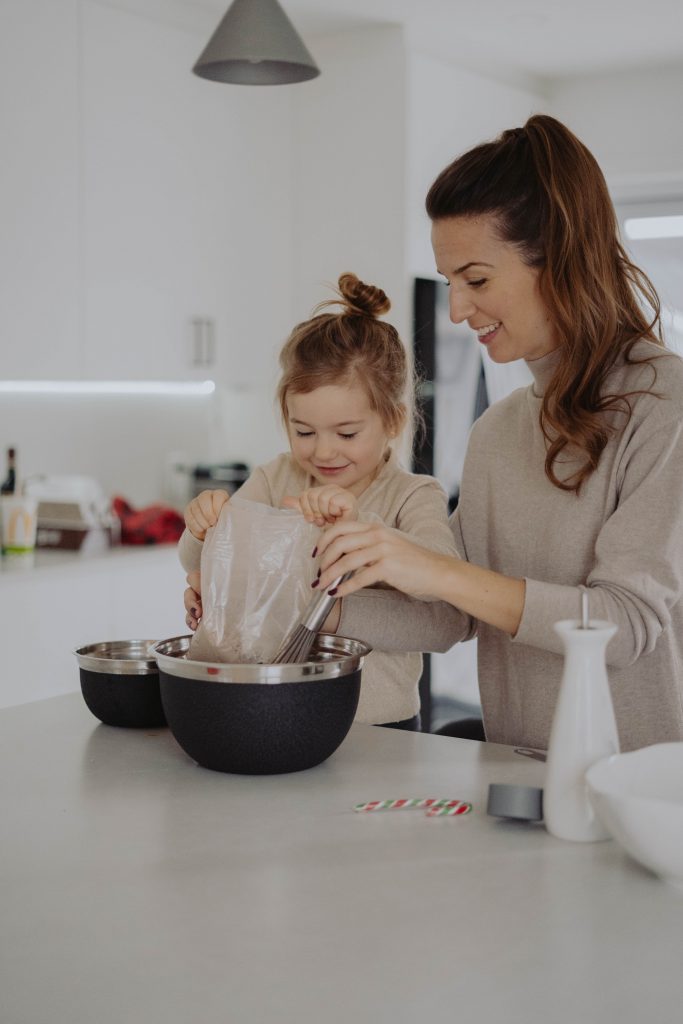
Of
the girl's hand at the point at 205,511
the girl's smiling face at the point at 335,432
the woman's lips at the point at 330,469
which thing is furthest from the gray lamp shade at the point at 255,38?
the girl's hand at the point at 205,511

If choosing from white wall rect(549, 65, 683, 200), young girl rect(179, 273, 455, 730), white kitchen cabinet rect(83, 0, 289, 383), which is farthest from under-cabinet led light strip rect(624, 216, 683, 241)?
young girl rect(179, 273, 455, 730)

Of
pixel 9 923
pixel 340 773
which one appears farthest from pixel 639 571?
pixel 9 923

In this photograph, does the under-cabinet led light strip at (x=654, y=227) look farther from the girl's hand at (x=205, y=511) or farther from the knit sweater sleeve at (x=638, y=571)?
the girl's hand at (x=205, y=511)

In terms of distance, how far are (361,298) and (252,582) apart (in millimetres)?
721

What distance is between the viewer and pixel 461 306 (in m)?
1.62

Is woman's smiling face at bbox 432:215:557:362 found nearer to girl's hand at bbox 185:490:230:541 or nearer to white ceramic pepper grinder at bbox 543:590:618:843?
girl's hand at bbox 185:490:230:541

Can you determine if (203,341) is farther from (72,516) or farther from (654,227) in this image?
(654,227)

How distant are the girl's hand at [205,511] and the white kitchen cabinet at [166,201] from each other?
6.92ft

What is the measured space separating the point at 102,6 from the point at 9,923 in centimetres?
315

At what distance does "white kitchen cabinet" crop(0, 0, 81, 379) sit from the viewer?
10.8ft

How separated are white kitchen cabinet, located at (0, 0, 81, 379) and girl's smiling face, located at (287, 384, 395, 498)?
165cm

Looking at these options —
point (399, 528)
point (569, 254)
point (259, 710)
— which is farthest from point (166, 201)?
point (259, 710)

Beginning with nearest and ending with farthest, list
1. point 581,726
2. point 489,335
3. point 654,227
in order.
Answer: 1. point 581,726
2. point 489,335
3. point 654,227

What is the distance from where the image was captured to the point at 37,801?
1289 millimetres
